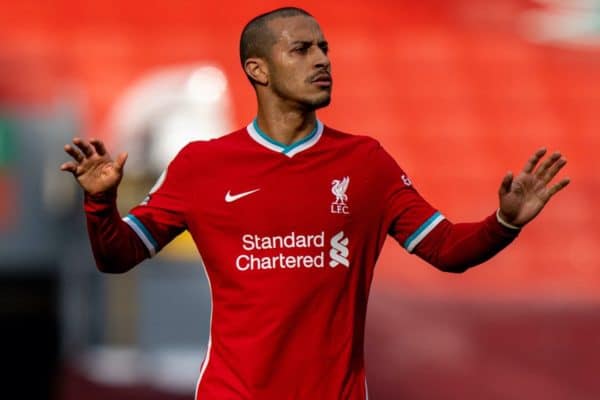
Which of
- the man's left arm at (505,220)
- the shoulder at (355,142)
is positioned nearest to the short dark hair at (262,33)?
the shoulder at (355,142)

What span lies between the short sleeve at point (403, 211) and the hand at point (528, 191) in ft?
0.84

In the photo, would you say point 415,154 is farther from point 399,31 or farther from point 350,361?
point 350,361

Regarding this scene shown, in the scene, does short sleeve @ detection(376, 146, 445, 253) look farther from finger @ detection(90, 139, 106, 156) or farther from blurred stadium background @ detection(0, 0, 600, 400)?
blurred stadium background @ detection(0, 0, 600, 400)

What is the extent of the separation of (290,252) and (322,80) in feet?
1.75

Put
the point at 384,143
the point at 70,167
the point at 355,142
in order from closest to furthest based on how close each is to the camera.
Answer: the point at 70,167 < the point at 355,142 < the point at 384,143

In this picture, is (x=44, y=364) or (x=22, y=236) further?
(x=44, y=364)

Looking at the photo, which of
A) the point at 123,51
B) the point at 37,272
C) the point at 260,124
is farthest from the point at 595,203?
the point at 260,124

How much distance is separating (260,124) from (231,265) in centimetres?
49

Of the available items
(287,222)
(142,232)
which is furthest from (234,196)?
(142,232)

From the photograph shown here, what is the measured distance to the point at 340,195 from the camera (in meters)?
4.19

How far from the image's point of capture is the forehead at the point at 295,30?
4.19 metres

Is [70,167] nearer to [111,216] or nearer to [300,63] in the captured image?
[111,216]

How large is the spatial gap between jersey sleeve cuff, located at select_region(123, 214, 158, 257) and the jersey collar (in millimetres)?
449

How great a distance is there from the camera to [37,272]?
8594 millimetres
